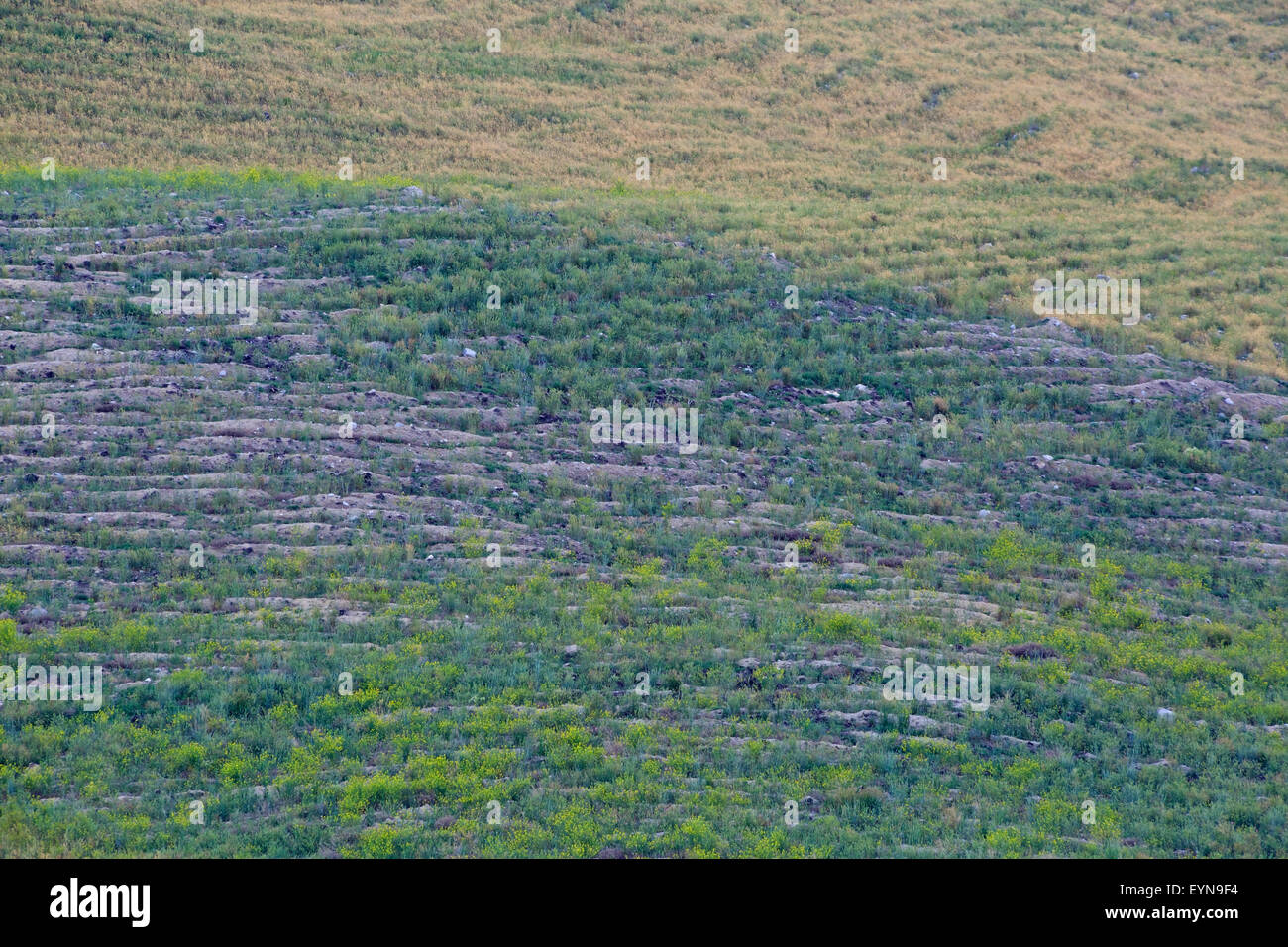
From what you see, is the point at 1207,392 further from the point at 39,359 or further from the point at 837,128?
the point at 39,359

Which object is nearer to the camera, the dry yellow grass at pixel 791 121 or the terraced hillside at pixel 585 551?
the terraced hillside at pixel 585 551

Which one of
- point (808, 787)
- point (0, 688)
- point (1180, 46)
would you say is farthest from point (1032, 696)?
point (1180, 46)

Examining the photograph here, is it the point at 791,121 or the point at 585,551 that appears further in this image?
the point at 791,121

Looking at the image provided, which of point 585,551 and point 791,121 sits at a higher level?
point 791,121

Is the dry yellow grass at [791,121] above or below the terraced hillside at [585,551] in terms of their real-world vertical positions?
above
